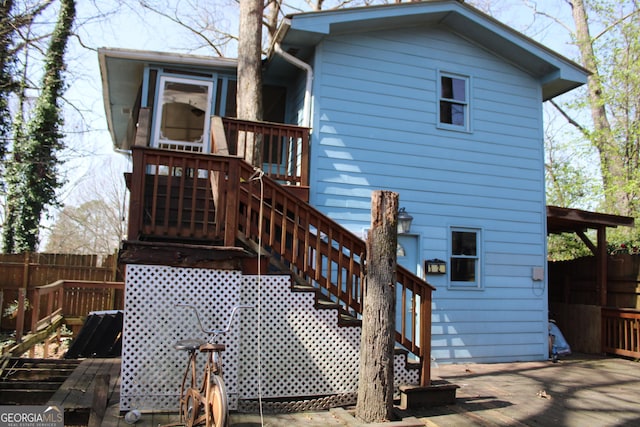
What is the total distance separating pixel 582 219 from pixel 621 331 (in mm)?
2306

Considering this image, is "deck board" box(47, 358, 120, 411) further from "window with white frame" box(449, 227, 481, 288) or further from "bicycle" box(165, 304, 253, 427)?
"window with white frame" box(449, 227, 481, 288)

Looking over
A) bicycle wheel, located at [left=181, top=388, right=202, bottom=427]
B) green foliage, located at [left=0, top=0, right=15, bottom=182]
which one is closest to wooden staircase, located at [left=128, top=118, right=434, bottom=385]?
bicycle wheel, located at [left=181, top=388, right=202, bottom=427]

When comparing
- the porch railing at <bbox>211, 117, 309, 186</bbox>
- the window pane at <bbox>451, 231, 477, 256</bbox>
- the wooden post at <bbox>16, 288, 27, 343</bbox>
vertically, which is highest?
the porch railing at <bbox>211, 117, 309, 186</bbox>

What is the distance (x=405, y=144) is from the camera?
838 centimetres

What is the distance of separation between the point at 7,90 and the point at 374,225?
10576 mm

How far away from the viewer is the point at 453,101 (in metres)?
8.84

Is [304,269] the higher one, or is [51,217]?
[51,217]

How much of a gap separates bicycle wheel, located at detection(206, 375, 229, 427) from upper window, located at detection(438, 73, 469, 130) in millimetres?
6449

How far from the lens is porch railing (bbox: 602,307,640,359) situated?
9180 millimetres

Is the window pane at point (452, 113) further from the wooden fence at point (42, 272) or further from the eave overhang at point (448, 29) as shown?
the wooden fence at point (42, 272)

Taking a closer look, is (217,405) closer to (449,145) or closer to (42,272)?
(449,145)

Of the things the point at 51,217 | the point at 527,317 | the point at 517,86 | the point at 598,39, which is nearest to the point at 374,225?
the point at 527,317

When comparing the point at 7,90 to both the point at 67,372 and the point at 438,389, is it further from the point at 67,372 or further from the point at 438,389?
the point at 438,389

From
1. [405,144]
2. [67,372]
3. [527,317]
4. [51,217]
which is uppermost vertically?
[405,144]
